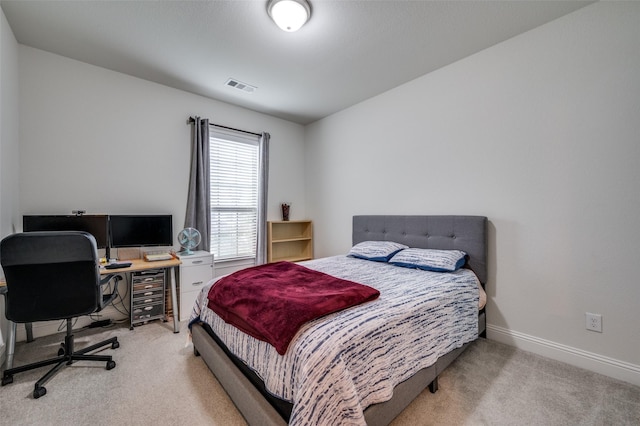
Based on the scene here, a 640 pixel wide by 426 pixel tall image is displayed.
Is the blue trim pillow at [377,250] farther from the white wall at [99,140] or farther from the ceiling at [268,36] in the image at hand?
the white wall at [99,140]

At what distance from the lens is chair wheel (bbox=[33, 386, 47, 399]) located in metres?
1.69

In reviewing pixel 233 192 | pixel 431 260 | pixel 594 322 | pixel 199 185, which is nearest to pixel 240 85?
pixel 199 185

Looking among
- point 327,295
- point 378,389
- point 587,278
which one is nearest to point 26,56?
point 327,295

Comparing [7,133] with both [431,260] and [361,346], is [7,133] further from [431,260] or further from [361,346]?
[431,260]

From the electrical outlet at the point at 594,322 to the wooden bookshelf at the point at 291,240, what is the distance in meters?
3.30

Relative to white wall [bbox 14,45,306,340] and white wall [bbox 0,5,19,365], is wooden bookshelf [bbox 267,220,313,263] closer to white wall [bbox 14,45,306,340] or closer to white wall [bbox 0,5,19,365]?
white wall [bbox 14,45,306,340]

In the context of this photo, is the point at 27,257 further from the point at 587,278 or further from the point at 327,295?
the point at 587,278

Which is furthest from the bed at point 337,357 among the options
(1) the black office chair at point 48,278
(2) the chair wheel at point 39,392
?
(2) the chair wheel at point 39,392

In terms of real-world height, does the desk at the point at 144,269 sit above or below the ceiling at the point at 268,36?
below

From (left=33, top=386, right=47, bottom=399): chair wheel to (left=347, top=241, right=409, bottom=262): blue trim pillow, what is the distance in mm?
2679

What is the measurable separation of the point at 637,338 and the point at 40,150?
517 centimetres

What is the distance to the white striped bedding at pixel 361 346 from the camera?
110cm

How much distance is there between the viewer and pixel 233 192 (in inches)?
152

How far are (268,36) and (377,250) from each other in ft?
7.58
